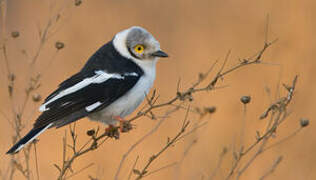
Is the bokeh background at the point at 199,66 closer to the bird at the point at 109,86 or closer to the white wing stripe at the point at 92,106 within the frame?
the bird at the point at 109,86

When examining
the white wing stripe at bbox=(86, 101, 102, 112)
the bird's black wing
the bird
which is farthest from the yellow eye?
the white wing stripe at bbox=(86, 101, 102, 112)

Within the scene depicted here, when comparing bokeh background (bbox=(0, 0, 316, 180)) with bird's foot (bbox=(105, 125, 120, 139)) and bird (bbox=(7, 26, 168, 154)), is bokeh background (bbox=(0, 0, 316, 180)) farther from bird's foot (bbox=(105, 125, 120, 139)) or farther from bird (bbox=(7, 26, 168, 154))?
bird (bbox=(7, 26, 168, 154))

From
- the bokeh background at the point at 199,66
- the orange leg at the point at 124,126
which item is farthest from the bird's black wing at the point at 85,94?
the bokeh background at the point at 199,66

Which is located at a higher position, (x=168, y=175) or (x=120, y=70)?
(x=120, y=70)

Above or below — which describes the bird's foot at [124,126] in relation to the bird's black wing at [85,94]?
below

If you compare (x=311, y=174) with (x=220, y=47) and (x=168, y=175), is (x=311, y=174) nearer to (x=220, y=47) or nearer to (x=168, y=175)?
(x=168, y=175)

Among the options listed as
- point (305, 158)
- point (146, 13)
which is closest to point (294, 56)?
point (305, 158)

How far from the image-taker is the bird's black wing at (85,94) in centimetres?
382

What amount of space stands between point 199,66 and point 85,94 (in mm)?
2842

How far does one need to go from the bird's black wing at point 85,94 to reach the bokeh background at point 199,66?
106cm

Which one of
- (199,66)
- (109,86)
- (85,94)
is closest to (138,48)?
(109,86)

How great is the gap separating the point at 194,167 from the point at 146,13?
2.82m

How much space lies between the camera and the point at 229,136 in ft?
18.9

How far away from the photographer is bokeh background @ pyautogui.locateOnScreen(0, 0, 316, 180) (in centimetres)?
555
